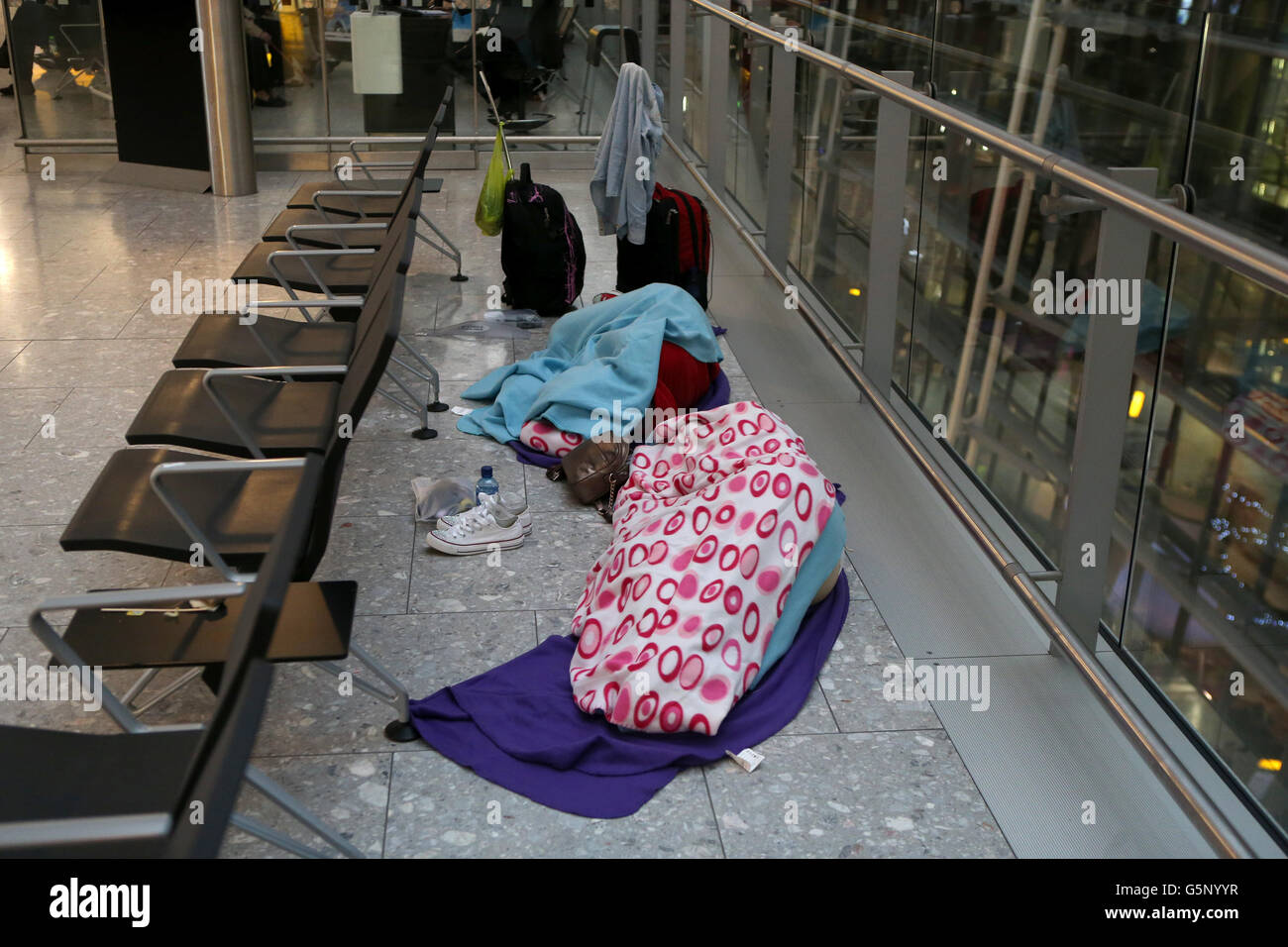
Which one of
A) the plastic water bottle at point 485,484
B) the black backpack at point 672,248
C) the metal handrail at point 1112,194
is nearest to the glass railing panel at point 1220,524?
the metal handrail at point 1112,194

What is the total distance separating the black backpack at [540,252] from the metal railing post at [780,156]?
3.15ft

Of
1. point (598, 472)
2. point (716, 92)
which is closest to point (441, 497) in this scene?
point (598, 472)

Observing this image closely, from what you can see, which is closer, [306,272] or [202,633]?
[202,633]

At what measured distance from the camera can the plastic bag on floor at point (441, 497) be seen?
3838mm

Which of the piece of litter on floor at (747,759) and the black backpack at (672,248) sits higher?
the black backpack at (672,248)

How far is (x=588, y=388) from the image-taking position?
4363 mm

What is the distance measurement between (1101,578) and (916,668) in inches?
19.6

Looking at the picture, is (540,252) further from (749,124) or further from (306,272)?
(749,124)

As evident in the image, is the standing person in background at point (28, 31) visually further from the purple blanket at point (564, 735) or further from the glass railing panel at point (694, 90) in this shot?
the purple blanket at point (564, 735)

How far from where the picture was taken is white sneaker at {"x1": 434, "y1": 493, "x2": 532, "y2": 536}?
12.1ft

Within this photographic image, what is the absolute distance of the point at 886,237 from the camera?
427 centimetres

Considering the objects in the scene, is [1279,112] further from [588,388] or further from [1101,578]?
[588,388]

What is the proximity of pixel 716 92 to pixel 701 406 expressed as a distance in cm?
334
